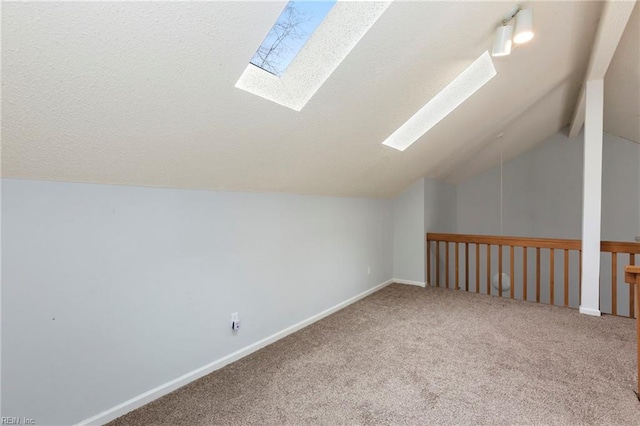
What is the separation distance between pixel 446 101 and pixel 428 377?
7.34 feet

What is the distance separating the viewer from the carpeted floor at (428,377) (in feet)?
5.05

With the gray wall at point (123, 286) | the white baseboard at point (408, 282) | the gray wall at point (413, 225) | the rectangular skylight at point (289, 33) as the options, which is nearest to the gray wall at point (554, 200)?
the gray wall at point (413, 225)

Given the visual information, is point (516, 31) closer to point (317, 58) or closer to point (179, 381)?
point (317, 58)

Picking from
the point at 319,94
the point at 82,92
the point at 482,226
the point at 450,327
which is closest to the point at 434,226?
the point at 482,226

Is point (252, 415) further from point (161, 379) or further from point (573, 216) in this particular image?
point (573, 216)

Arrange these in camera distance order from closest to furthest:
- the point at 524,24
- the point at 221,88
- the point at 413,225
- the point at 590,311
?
the point at 221,88 → the point at 524,24 → the point at 590,311 → the point at 413,225

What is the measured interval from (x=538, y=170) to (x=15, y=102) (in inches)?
247

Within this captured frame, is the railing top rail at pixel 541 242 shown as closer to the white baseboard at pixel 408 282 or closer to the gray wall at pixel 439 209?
the gray wall at pixel 439 209

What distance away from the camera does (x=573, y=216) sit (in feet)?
15.4

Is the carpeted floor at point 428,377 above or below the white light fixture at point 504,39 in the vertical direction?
below

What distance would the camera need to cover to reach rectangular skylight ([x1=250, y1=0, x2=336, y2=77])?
1.44 m

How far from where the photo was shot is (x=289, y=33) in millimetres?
1523

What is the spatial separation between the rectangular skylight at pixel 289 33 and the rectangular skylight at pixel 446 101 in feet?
4.09

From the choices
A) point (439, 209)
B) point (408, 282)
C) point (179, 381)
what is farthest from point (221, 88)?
point (439, 209)
